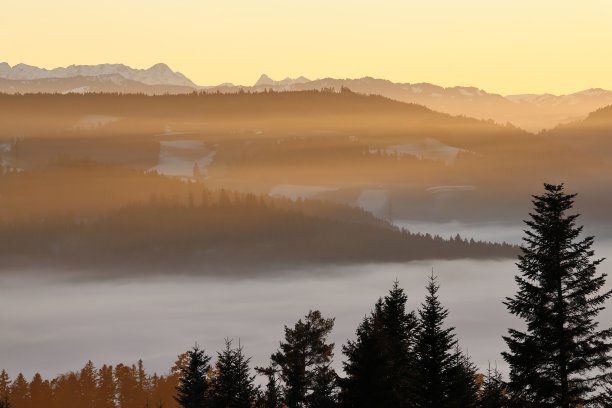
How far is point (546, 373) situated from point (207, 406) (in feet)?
124

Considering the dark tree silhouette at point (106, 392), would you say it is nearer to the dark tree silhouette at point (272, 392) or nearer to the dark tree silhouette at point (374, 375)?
the dark tree silhouette at point (272, 392)

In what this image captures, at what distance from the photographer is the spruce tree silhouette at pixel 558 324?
1907 inches

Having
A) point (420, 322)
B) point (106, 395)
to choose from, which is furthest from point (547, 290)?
point (106, 395)

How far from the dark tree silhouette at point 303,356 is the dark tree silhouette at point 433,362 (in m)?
20.5

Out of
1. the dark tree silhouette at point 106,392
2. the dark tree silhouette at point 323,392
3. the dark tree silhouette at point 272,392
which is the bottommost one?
the dark tree silhouette at point 323,392

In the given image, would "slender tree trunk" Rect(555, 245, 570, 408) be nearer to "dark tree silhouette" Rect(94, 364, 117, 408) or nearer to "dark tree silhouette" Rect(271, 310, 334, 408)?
"dark tree silhouette" Rect(271, 310, 334, 408)

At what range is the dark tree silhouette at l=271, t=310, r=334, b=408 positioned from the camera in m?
80.5

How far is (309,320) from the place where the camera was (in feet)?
281

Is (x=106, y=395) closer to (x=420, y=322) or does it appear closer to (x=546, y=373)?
(x=420, y=322)

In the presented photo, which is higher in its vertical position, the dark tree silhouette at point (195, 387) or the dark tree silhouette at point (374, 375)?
the dark tree silhouette at point (195, 387)

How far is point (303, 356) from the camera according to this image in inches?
3292

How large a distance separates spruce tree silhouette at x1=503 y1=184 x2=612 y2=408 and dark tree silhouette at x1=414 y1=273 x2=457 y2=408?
30.3ft

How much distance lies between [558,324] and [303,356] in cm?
3664

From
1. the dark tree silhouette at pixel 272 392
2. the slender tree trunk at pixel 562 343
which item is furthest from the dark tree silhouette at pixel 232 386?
the slender tree trunk at pixel 562 343
